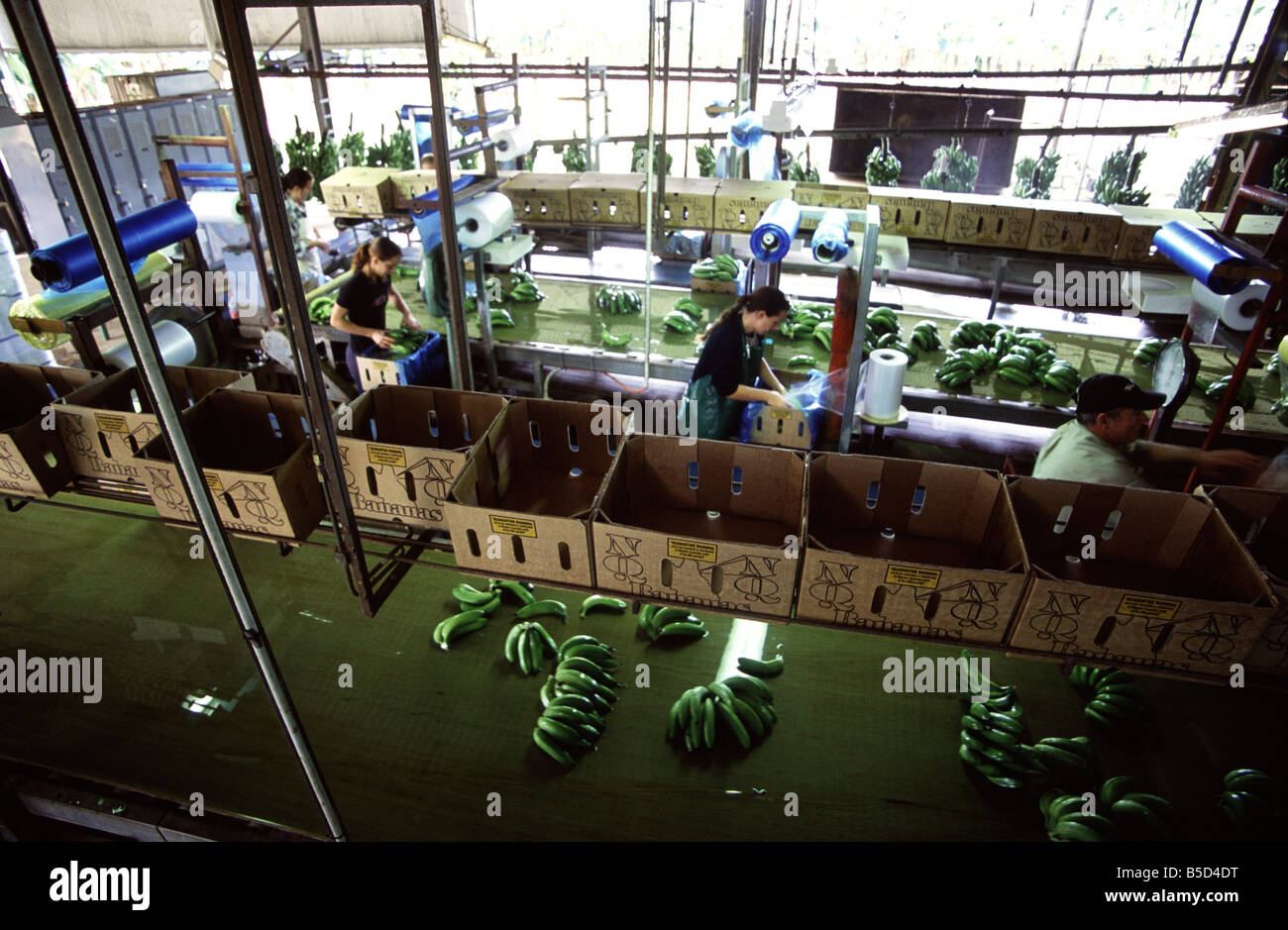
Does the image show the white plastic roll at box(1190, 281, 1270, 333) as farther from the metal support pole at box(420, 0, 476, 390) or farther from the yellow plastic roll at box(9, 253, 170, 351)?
the yellow plastic roll at box(9, 253, 170, 351)

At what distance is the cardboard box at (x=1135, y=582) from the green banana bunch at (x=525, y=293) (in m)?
5.26

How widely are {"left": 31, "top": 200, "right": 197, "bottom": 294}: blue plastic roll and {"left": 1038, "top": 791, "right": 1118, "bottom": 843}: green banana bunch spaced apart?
14.2ft

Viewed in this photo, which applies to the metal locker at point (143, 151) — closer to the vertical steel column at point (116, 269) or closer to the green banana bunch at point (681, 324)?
the green banana bunch at point (681, 324)

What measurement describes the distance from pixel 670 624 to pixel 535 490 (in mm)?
950

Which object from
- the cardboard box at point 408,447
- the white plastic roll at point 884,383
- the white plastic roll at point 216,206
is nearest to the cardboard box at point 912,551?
the cardboard box at point 408,447

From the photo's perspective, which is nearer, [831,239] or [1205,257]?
[1205,257]

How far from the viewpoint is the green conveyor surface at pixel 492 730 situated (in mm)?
2887

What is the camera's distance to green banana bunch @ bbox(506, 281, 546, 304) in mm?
7043

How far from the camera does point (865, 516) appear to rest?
309 centimetres

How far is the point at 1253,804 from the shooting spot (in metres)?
2.79

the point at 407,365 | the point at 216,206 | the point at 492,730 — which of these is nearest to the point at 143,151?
the point at 216,206

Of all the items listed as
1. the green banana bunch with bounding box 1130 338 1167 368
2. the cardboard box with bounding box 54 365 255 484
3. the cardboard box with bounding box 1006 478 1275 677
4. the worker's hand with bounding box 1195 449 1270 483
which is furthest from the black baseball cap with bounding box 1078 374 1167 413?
the cardboard box with bounding box 54 365 255 484

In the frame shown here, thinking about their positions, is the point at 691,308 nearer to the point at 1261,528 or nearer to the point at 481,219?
the point at 481,219

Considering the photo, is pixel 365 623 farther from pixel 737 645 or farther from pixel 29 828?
pixel 737 645
